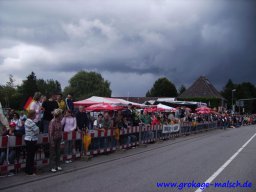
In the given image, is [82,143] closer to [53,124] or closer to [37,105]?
[37,105]

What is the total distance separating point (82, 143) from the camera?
14.1 meters

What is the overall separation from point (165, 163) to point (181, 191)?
15.6 ft

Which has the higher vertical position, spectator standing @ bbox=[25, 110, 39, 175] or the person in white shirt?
the person in white shirt

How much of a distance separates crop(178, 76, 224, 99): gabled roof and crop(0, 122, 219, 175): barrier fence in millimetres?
77377

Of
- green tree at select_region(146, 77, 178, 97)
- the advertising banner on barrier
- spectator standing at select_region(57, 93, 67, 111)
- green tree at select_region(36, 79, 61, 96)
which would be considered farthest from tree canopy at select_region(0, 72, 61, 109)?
green tree at select_region(146, 77, 178, 97)

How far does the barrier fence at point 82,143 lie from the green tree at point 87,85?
84.8 metres

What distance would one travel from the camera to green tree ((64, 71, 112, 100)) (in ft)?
361

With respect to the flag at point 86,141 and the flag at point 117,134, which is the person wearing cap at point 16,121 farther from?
the flag at point 117,134

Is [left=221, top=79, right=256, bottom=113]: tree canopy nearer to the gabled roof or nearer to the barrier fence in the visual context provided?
the gabled roof

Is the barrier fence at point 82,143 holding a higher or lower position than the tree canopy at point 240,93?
lower

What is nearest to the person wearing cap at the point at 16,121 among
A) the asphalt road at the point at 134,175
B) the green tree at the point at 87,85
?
the asphalt road at the point at 134,175

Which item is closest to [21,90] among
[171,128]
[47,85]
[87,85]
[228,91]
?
[87,85]

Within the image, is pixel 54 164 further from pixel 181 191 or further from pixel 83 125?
pixel 181 191

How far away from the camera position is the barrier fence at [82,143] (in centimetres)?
1049
